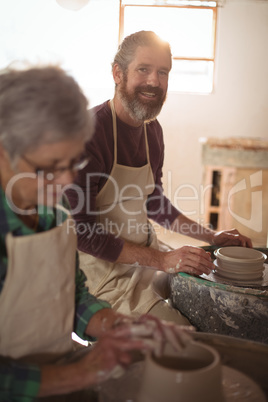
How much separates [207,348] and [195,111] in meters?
4.21

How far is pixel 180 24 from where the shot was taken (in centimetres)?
473

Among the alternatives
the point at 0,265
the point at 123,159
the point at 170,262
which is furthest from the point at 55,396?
the point at 123,159

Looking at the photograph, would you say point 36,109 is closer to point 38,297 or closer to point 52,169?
point 52,169

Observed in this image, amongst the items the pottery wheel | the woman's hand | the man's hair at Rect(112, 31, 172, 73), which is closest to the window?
the man's hair at Rect(112, 31, 172, 73)

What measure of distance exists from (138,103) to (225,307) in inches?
36.9

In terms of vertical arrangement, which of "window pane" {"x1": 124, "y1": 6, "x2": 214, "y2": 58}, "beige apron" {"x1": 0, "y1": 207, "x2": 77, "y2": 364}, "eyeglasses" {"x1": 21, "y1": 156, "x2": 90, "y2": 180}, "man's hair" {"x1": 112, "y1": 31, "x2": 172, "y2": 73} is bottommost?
"beige apron" {"x1": 0, "y1": 207, "x2": 77, "y2": 364}

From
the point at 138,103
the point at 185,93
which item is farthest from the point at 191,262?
the point at 185,93

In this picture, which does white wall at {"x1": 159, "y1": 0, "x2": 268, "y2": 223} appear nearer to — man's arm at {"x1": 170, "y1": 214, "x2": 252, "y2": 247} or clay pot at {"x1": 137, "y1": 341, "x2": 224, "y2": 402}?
man's arm at {"x1": 170, "y1": 214, "x2": 252, "y2": 247}

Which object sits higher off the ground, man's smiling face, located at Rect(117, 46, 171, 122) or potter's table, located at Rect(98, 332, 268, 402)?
man's smiling face, located at Rect(117, 46, 171, 122)

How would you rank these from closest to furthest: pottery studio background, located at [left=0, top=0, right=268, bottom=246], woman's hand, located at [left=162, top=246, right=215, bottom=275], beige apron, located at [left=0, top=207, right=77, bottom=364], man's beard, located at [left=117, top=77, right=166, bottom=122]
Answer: beige apron, located at [left=0, top=207, right=77, bottom=364] < woman's hand, located at [left=162, top=246, right=215, bottom=275] < man's beard, located at [left=117, top=77, right=166, bottom=122] < pottery studio background, located at [left=0, top=0, right=268, bottom=246]

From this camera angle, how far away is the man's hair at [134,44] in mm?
1938

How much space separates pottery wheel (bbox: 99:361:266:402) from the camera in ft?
3.10

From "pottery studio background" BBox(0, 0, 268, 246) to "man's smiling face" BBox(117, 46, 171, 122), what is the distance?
2.55 m

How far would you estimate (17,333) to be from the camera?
3.39ft
